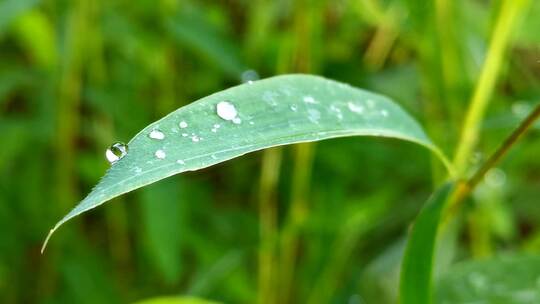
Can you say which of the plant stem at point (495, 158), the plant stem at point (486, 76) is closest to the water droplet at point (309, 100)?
the plant stem at point (495, 158)

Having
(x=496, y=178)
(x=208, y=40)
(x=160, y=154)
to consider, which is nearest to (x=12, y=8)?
(x=208, y=40)

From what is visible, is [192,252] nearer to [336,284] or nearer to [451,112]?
[336,284]

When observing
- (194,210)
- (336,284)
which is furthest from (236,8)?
(336,284)

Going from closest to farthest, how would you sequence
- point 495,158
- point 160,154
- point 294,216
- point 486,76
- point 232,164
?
point 160,154 → point 495,158 → point 486,76 → point 294,216 → point 232,164

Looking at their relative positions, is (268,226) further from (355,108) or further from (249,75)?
(355,108)

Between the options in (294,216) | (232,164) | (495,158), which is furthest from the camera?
(232,164)

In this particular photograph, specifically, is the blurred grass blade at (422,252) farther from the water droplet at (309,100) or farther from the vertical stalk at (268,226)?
the vertical stalk at (268,226)
